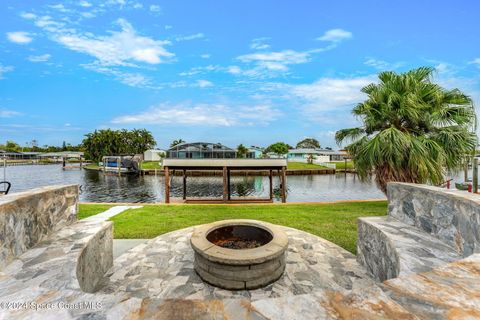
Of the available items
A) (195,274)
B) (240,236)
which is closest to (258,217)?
(240,236)

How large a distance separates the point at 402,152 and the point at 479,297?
20.5 feet

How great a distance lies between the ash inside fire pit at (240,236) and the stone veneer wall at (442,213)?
8.55 feet

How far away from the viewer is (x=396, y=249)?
305cm

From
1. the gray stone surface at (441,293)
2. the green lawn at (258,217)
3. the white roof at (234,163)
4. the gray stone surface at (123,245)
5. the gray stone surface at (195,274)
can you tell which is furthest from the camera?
the white roof at (234,163)

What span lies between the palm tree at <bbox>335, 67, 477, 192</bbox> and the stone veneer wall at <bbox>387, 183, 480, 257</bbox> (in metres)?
2.77

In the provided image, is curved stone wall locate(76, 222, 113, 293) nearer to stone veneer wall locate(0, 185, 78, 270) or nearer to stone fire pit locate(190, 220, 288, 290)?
stone veneer wall locate(0, 185, 78, 270)

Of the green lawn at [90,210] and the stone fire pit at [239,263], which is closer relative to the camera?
the stone fire pit at [239,263]

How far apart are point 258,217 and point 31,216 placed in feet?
18.3

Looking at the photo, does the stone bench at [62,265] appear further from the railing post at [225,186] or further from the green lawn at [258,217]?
the railing post at [225,186]

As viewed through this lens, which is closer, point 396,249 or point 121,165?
point 396,249

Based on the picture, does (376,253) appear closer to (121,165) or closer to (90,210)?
(90,210)

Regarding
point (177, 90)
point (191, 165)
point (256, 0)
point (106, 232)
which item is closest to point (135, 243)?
point (106, 232)

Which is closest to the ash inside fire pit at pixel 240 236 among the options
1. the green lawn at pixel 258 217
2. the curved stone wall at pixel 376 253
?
the curved stone wall at pixel 376 253

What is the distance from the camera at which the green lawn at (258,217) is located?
5.84 m
